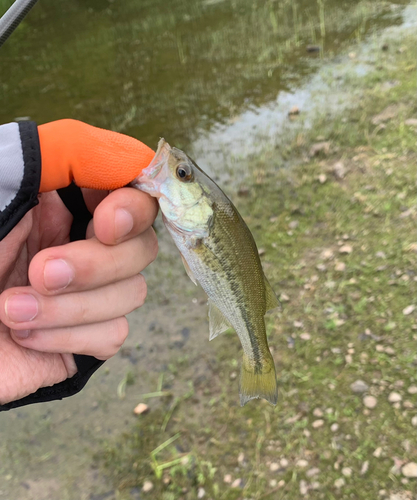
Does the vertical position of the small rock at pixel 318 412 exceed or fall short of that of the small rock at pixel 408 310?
it falls short

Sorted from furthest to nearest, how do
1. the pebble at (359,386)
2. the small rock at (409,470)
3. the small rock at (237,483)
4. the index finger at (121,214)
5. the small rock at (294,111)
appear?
the small rock at (294,111) < the pebble at (359,386) < the small rock at (237,483) < the small rock at (409,470) < the index finger at (121,214)

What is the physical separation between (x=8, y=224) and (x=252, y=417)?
243 centimetres

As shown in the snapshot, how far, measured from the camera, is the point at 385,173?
478cm

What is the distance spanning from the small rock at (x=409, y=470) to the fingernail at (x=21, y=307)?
8.06 ft

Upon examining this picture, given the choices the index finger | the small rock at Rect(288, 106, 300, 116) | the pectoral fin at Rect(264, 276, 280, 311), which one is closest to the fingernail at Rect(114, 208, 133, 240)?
the index finger

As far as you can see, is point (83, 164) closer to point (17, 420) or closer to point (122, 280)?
point (122, 280)

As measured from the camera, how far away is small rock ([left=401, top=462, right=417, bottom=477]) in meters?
2.66

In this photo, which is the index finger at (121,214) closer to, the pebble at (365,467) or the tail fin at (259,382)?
the tail fin at (259,382)

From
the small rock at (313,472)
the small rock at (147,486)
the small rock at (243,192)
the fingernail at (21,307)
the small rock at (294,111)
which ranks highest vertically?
the fingernail at (21,307)

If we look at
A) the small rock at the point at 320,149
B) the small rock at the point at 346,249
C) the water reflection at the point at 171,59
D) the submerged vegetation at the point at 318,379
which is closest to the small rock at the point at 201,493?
the submerged vegetation at the point at 318,379

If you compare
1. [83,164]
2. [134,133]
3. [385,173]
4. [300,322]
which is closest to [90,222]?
[83,164]

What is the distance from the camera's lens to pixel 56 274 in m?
1.58

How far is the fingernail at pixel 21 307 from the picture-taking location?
5.25 ft

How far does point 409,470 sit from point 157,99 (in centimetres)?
679
